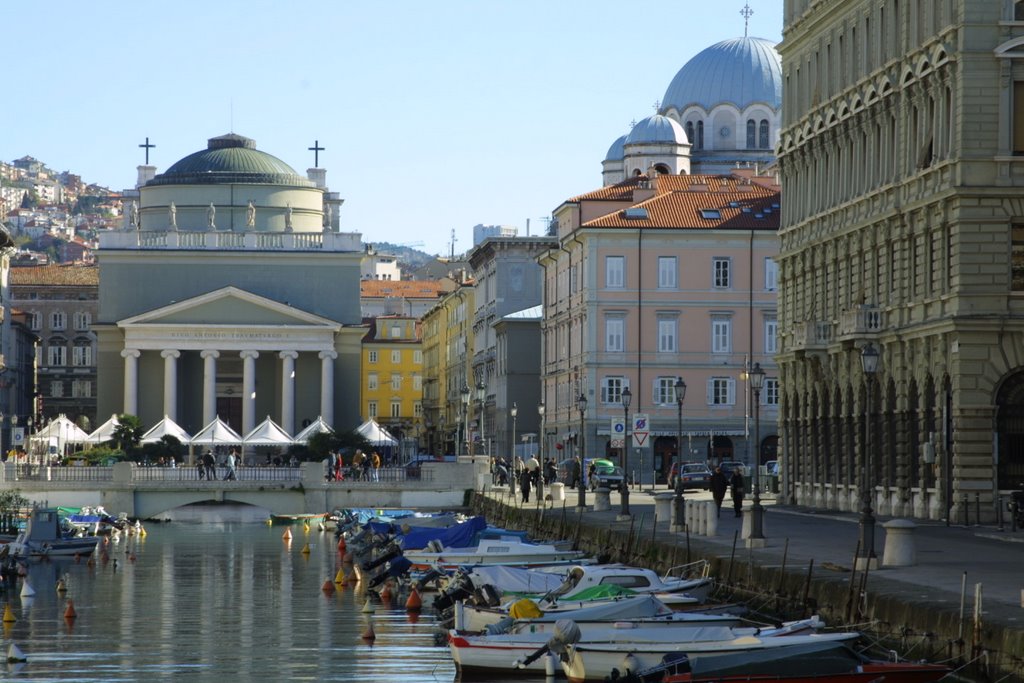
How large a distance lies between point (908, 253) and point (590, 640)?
26080mm

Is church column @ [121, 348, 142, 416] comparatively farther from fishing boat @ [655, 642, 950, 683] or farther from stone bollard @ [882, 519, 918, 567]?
fishing boat @ [655, 642, 950, 683]

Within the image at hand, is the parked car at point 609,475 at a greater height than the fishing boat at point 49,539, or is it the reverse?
the parked car at point 609,475

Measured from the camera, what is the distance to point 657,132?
436 ft

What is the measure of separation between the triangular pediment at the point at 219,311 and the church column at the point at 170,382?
1.95 metres

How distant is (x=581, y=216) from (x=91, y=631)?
214ft

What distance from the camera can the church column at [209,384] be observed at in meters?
135

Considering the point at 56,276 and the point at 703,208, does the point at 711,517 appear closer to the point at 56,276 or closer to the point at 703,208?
the point at 703,208

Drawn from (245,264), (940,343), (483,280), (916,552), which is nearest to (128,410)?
(245,264)

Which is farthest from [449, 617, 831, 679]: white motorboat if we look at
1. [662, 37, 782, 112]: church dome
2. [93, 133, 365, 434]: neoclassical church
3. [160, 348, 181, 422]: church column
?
[662, 37, 782, 112]: church dome

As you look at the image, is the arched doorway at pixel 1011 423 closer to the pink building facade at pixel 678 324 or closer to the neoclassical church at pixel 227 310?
the pink building facade at pixel 678 324

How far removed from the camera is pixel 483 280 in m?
143

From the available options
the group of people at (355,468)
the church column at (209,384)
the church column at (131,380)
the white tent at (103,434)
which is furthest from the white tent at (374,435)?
the church column at (131,380)

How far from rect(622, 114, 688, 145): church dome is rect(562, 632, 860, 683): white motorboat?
4007 inches

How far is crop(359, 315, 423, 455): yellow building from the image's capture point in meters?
185
